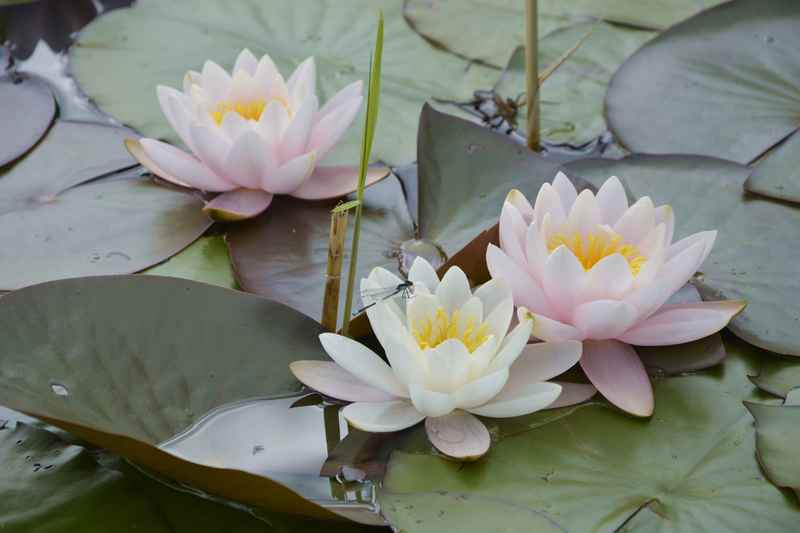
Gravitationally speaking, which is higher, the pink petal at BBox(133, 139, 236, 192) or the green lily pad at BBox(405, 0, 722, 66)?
the green lily pad at BBox(405, 0, 722, 66)

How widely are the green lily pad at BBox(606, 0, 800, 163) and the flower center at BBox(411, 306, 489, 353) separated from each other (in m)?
0.86

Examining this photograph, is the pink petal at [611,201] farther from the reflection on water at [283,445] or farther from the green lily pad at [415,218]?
the reflection on water at [283,445]

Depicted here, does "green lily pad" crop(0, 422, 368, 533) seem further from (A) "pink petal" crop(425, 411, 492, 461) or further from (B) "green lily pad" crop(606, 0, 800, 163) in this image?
(B) "green lily pad" crop(606, 0, 800, 163)

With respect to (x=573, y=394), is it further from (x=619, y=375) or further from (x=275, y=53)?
(x=275, y=53)

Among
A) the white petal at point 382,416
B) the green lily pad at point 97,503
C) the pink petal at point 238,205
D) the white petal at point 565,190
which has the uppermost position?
the white petal at point 565,190

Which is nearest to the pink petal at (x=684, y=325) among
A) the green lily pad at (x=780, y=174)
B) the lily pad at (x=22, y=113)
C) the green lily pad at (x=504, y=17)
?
Answer: the green lily pad at (x=780, y=174)

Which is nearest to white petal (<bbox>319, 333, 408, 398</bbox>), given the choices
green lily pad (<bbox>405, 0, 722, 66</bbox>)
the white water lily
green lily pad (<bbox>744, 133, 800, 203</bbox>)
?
the white water lily

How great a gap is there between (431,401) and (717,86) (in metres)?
1.27

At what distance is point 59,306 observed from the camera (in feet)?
4.71

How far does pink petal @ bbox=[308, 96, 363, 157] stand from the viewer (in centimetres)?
186

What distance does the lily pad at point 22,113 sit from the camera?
Result: 6.70ft

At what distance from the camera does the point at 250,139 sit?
172cm

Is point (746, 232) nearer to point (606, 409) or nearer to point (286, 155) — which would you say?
point (606, 409)

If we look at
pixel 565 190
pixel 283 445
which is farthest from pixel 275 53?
pixel 283 445
